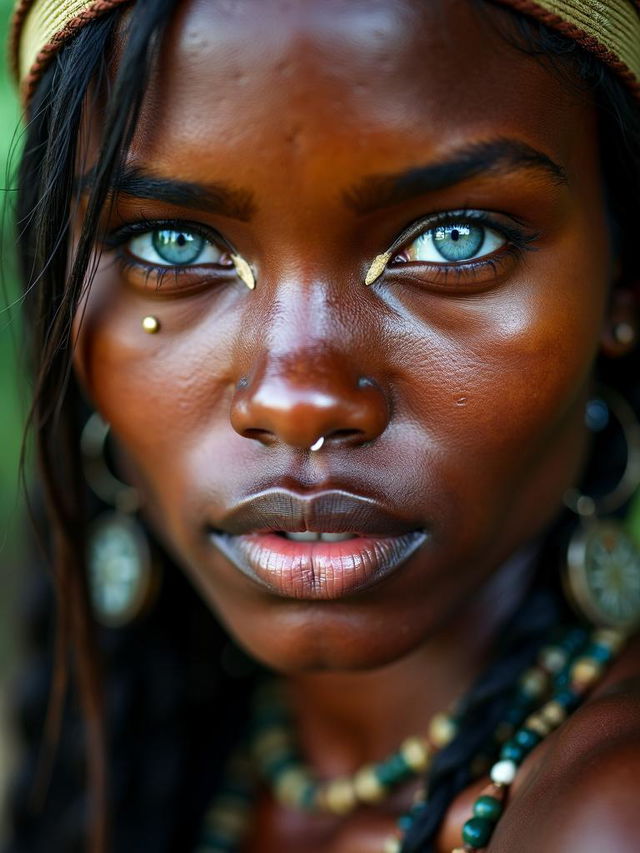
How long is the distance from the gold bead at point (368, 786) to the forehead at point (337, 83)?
35.5 inches

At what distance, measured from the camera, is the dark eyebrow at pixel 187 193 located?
1.19m

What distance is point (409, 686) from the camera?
159cm

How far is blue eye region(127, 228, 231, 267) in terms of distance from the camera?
1313 millimetres

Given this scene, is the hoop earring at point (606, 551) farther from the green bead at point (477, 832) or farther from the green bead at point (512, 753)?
the green bead at point (477, 832)

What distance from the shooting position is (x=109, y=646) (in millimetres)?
1968

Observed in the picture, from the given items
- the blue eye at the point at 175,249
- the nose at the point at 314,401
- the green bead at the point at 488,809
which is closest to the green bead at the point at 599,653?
the green bead at the point at 488,809

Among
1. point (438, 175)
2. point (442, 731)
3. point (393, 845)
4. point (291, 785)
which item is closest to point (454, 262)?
point (438, 175)

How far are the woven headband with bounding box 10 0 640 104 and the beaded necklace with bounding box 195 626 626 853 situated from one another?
0.74 m

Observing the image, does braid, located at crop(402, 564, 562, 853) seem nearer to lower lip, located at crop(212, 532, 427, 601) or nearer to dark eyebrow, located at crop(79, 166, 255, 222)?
lower lip, located at crop(212, 532, 427, 601)

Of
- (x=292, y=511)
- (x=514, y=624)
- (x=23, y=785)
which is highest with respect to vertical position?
(x=292, y=511)

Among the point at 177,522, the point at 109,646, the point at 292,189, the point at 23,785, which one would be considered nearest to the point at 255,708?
the point at 109,646

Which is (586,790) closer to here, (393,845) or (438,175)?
(393,845)

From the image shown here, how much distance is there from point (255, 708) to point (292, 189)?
1.06 m

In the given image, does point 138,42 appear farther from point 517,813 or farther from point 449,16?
point 517,813
